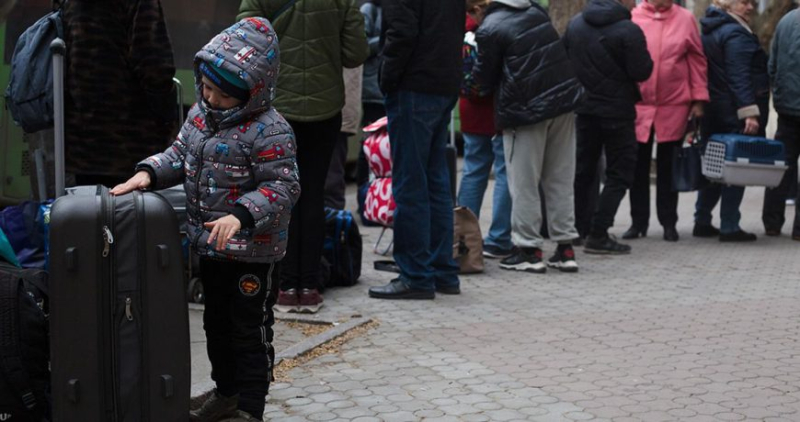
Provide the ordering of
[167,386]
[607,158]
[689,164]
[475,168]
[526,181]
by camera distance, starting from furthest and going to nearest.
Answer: [689,164]
[607,158]
[475,168]
[526,181]
[167,386]

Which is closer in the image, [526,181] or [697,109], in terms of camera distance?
[526,181]

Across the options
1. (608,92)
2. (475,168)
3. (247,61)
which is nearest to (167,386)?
(247,61)

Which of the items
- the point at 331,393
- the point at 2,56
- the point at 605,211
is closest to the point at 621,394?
the point at 331,393

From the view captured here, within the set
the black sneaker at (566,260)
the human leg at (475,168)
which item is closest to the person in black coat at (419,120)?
the black sneaker at (566,260)

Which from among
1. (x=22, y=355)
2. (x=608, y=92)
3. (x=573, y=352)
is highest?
(x=608, y=92)

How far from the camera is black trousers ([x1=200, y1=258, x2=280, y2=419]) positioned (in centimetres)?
494

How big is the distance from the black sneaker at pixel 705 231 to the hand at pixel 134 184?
293 inches

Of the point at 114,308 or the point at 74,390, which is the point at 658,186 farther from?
the point at 74,390

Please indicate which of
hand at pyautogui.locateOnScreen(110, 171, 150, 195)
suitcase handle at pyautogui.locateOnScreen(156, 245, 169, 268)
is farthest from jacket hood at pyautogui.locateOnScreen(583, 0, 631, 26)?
suitcase handle at pyautogui.locateOnScreen(156, 245, 169, 268)

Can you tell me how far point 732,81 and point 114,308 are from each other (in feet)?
24.7

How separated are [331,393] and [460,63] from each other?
2820 millimetres

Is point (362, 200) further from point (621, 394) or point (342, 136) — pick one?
point (621, 394)

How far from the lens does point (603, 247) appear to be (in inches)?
401

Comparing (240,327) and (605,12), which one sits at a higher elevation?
(605,12)
